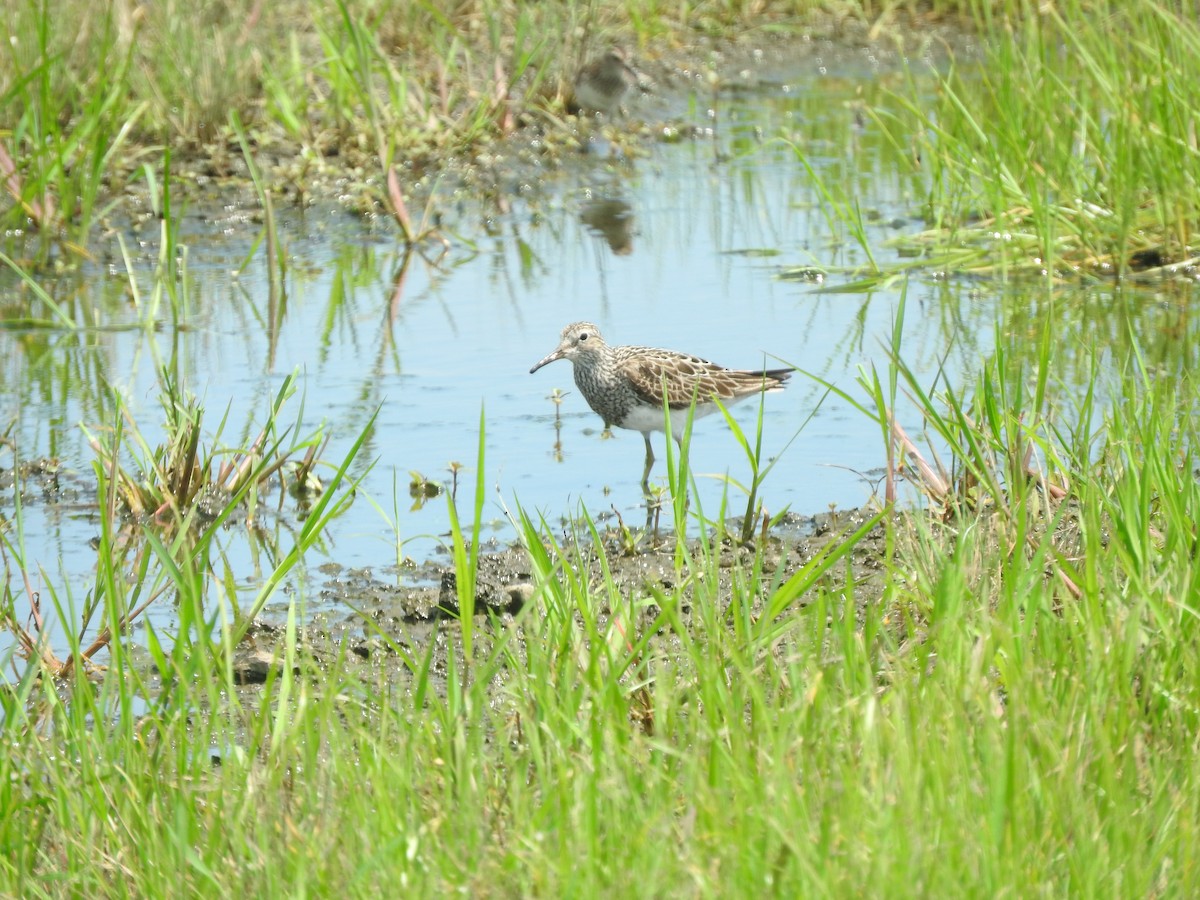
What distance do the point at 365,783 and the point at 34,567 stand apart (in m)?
2.88

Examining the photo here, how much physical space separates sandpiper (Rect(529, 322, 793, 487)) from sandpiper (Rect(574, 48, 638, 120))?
4952 millimetres

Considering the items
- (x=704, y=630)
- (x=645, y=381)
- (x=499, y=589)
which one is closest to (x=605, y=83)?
(x=645, y=381)

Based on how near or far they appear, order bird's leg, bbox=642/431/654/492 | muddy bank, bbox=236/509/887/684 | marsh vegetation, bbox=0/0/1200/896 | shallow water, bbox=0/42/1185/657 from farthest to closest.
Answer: bird's leg, bbox=642/431/654/492 < shallow water, bbox=0/42/1185/657 < muddy bank, bbox=236/509/887/684 < marsh vegetation, bbox=0/0/1200/896

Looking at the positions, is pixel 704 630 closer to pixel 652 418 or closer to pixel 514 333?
pixel 652 418

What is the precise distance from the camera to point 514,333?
27.9 feet

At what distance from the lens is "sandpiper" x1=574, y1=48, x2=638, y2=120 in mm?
12000

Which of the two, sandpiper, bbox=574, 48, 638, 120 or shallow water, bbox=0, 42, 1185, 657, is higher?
sandpiper, bbox=574, 48, 638, 120

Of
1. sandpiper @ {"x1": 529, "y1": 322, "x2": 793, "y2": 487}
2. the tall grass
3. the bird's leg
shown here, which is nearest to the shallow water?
the bird's leg

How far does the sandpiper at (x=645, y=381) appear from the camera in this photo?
702 centimetres

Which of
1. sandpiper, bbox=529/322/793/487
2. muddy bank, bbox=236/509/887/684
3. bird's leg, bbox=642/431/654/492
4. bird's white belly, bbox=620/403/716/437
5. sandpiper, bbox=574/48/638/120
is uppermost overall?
sandpiper, bbox=574/48/638/120

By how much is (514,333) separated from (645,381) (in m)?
1.63

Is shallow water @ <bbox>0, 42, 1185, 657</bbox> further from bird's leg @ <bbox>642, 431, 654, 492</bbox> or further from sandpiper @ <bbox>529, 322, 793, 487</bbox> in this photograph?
sandpiper @ <bbox>529, 322, 793, 487</bbox>

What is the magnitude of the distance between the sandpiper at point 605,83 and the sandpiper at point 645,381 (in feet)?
16.2

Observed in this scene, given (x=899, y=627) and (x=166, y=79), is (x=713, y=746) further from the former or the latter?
(x=166, y=79)
